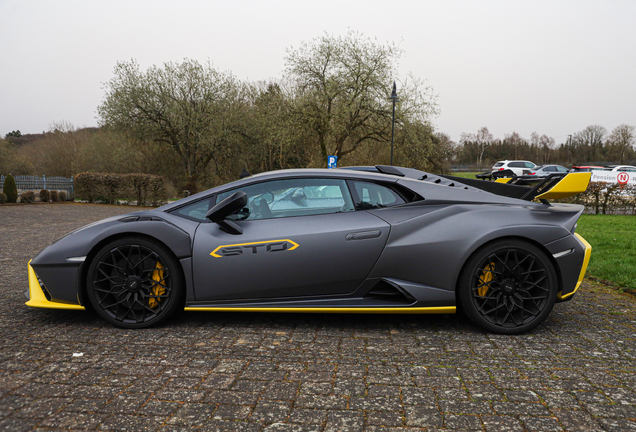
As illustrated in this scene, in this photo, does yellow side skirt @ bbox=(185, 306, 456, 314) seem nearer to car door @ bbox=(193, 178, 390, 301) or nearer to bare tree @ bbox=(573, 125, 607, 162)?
car door @ bbox=(193, 178, 390, 301)

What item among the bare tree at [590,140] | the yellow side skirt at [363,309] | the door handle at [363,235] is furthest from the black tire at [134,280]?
the bare tree at [590,140]

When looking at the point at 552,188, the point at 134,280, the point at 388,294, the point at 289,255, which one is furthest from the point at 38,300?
the point at 552,188

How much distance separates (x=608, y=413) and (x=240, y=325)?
8.45 feet

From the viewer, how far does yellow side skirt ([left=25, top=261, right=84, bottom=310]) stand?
3.57m

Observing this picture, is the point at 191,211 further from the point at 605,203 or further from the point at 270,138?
the point at 270,138

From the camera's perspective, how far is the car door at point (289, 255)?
3383 millimetres

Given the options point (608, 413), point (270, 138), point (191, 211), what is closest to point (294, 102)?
point (270, 138)

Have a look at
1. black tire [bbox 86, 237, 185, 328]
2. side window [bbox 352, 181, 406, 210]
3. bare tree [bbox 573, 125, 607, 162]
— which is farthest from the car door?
bare tree [bbox 573, 125, 607, 162]

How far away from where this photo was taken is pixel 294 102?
28.5 meters

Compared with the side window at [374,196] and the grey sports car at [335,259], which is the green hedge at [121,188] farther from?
the side window at [374,196]

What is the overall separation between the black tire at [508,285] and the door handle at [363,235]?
2.42 feet

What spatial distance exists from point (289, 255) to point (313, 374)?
0.96m

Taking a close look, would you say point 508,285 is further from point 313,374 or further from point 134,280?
point 134,280

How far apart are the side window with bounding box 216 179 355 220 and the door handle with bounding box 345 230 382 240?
9.4 inches
